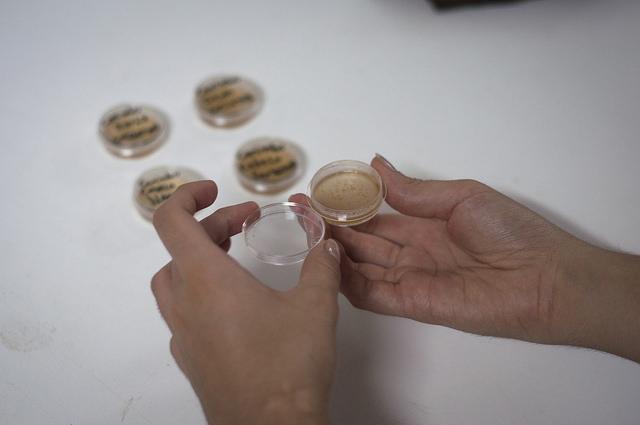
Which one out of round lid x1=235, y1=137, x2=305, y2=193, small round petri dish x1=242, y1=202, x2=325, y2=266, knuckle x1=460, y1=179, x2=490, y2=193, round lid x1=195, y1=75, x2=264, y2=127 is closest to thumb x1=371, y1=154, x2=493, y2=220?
knuckle x1=460, y1=179, x2=490, y2=193

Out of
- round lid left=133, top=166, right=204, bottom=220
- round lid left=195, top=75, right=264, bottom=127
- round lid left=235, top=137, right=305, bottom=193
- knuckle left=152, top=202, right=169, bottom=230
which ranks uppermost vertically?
round lid left=195, top=75, right=264, bottom=127

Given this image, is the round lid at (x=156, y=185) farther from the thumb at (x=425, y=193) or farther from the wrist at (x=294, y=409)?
the wrist at (x=294, y=409)

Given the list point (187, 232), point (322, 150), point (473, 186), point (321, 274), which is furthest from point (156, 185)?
point (473, 186)

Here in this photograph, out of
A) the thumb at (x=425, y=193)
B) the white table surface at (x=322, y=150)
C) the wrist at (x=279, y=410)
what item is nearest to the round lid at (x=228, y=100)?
the white table surface at (x=322, y=150)

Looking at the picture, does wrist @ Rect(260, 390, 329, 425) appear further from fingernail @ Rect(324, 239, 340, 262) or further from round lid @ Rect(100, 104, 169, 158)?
round lid @ Rect(100, 104, 169, 158)

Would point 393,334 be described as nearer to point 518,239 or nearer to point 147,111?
point 518,239

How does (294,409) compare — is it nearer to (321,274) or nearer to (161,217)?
(321,274)
